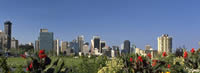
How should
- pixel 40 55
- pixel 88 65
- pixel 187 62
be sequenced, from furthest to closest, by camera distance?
pixel 187 62 < pixel 88 65 < pixel 40 55

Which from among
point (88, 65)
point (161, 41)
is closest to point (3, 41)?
point (161, 41)

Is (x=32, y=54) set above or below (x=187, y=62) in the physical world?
above

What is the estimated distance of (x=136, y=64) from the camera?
7055 mm

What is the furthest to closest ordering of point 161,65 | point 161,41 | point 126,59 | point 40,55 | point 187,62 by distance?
point 161,41 < point 187,62 < point 126,59 < point 161,65 < point 40,55

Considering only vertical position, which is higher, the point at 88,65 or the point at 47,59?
the point at 47,59

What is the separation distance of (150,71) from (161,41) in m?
77.5

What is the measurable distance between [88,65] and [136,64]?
3.07m

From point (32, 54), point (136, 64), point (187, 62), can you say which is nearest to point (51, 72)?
point (32, 54)

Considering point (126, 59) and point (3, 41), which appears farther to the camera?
point (3, 41)

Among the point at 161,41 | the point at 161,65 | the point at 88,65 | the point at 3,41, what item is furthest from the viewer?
the point at 3,41

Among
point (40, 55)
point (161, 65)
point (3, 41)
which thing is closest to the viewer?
point (40, 55)

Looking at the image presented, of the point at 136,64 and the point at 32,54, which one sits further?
the point at 136,64

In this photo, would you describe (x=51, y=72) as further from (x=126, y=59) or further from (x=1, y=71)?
(x=126, y=59)

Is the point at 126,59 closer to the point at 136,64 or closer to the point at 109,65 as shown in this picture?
the point at 136,64
